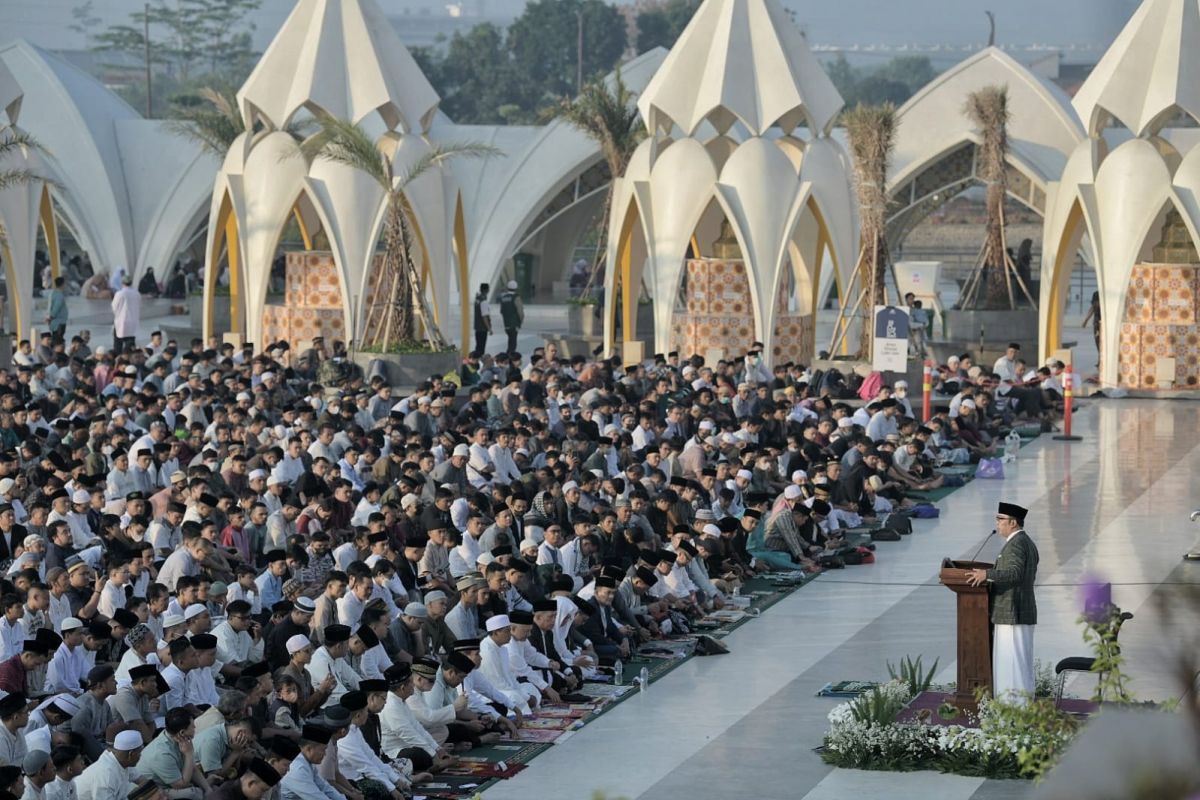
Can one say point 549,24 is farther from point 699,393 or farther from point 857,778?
point 857,778

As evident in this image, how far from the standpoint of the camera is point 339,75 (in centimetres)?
2575

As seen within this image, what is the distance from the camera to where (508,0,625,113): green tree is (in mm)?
74688

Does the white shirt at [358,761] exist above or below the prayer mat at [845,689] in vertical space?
above

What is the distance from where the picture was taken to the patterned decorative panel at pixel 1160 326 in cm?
2373

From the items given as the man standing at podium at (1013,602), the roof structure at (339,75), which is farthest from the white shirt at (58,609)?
the roof structure at (339,75)

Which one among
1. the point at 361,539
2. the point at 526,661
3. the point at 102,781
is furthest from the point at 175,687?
the point at 361,539

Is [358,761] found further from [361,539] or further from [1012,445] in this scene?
[1012,445]

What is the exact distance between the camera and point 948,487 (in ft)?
59.0

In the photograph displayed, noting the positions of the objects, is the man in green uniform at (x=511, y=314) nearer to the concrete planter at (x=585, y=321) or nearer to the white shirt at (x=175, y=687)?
the concrete planter at (x=585, y=321)

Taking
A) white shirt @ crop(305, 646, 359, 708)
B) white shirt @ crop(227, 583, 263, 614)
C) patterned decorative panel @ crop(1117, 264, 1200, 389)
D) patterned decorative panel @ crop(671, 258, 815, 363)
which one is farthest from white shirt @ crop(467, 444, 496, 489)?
patterned decorative panel @ crop(1117, 264, 1200, 389)

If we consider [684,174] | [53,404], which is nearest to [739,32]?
[684,174]

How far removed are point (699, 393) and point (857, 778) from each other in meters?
10.7

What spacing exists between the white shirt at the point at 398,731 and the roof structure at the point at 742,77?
17.8 m

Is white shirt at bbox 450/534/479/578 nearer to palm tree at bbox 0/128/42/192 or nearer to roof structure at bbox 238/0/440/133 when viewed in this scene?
palm tree at bbox 0/128/42/192
